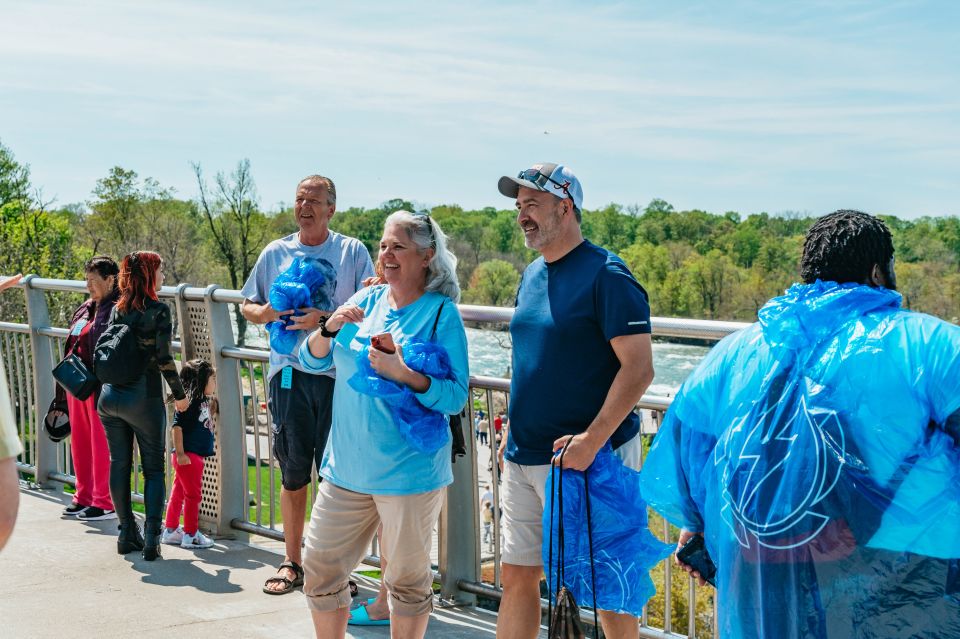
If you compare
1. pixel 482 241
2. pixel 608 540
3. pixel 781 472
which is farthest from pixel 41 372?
pixel 482 241

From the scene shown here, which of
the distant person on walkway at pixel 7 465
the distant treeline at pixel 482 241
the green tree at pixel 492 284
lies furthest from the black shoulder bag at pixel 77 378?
the green tree at pixel 492 284

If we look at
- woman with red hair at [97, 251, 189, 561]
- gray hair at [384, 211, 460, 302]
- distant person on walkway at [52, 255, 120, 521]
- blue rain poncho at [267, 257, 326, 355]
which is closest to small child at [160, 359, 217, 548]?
woman with red hair at [97, 251, 189, 561]

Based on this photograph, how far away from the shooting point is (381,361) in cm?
402

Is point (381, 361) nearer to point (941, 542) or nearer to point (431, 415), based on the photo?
point (431, 415)

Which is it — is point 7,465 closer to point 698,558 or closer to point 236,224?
point 698,558

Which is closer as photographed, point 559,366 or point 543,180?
point 559,366

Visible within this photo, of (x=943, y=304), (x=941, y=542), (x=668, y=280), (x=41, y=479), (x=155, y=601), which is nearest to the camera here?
(x=941, y=542)

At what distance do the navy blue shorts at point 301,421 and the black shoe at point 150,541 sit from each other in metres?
1.06

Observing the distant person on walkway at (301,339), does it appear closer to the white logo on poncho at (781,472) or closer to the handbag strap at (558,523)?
the handbag strap at (558,523)

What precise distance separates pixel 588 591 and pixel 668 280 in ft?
447

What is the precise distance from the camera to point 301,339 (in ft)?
17.8

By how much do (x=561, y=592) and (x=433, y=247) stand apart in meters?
1.43

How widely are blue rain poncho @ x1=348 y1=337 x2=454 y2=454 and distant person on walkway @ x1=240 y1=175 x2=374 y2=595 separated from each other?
1.26 m

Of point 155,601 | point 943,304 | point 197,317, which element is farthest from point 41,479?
point 943,304
